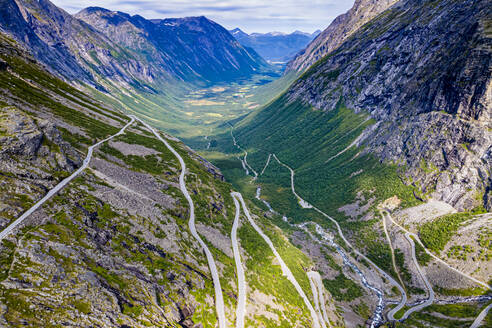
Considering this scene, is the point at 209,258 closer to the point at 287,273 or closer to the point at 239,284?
the point at 239,284

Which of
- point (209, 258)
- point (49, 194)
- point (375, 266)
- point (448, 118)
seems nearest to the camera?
point (49, 194)

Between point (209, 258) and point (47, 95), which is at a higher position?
point (47, 95)

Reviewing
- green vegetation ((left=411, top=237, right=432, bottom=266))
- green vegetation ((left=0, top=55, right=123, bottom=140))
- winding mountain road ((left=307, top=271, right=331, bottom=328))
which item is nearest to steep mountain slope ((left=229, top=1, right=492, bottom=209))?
green vegetation ((left=411, top=237, right=432, bottom=266))

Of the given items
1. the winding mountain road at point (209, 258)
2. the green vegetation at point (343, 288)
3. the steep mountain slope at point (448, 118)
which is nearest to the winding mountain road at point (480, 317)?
the green vegetation at point (343, 288)

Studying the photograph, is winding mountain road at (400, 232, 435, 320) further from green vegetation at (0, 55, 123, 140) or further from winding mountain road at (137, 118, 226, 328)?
green vegetation at (0, 55, 123, 140)

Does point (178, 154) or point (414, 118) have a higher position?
point (414, 118)

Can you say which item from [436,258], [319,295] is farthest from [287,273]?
[436,258]

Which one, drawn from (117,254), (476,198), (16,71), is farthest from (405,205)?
(16,71)

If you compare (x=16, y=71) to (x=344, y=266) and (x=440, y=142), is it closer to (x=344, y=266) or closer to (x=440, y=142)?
(x=344, y=266)
